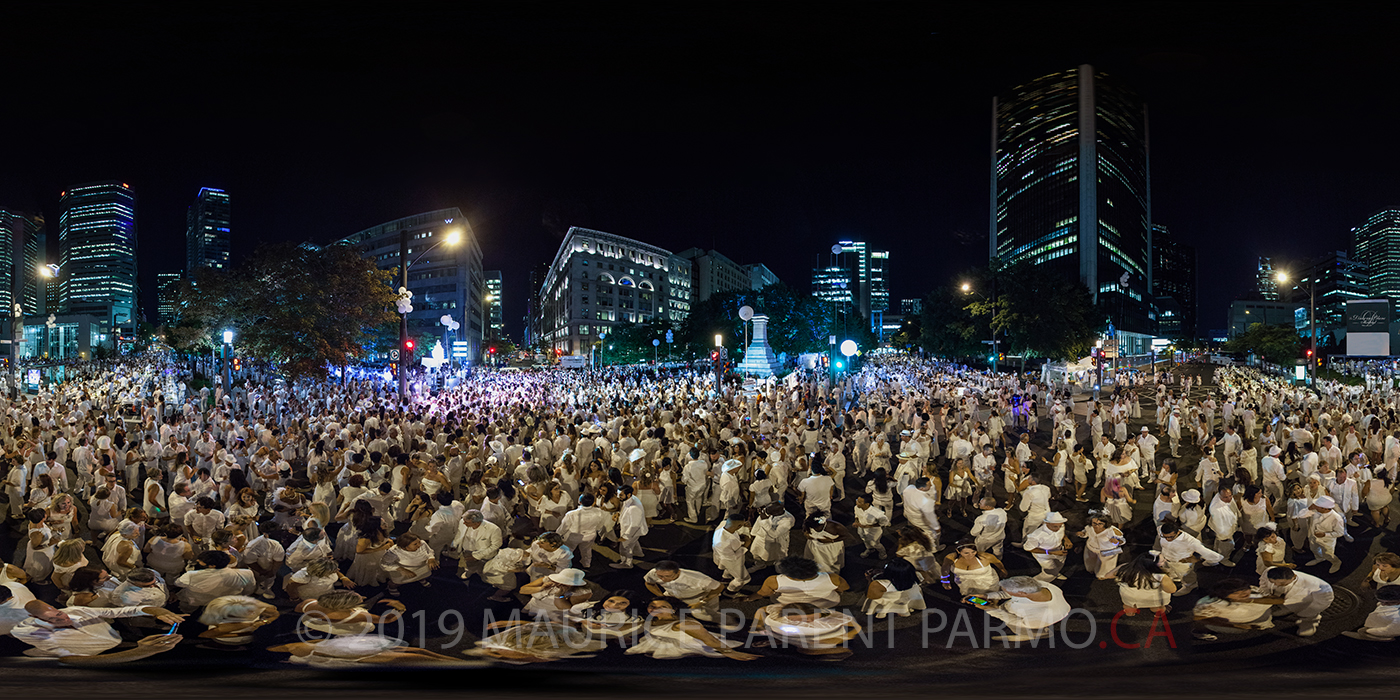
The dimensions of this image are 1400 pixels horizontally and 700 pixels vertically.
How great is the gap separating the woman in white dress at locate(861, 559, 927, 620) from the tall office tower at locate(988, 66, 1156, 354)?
110 m

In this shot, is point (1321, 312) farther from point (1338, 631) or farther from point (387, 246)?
point (1338, 631)

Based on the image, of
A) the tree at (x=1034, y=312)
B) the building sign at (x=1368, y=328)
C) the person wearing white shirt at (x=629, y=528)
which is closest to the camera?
the person wearing white shirt at (x=629, y=528)

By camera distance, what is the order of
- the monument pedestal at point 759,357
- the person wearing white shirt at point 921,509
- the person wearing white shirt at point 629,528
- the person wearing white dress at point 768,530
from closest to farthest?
the person wearing white dress at point 768,530 → the person wearing white shirt at point 629,528 → the person wearing white shirt at point 921,509 → the monument pedestal at point 759,357

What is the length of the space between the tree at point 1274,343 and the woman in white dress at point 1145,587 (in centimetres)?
7236

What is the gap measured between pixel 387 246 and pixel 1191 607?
454 feet

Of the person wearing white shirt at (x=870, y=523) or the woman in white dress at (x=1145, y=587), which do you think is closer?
the woman in white dress at (x=1145, y=587)

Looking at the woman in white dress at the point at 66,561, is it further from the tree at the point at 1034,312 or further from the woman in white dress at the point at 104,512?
the tree at the point at 1034,312

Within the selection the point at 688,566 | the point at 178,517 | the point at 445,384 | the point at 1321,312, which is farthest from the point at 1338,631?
the point at 1321,312

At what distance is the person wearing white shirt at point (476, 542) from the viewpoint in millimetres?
7945

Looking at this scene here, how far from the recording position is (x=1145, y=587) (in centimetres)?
678

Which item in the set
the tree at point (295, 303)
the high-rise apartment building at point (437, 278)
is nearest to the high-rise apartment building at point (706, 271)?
the high-rise apartment building at point (437, 278)

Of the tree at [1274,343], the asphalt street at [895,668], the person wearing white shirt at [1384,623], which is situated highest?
the tree at [1274,343]

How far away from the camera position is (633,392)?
2812 cm

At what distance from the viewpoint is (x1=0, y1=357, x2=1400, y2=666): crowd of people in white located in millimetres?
6328
